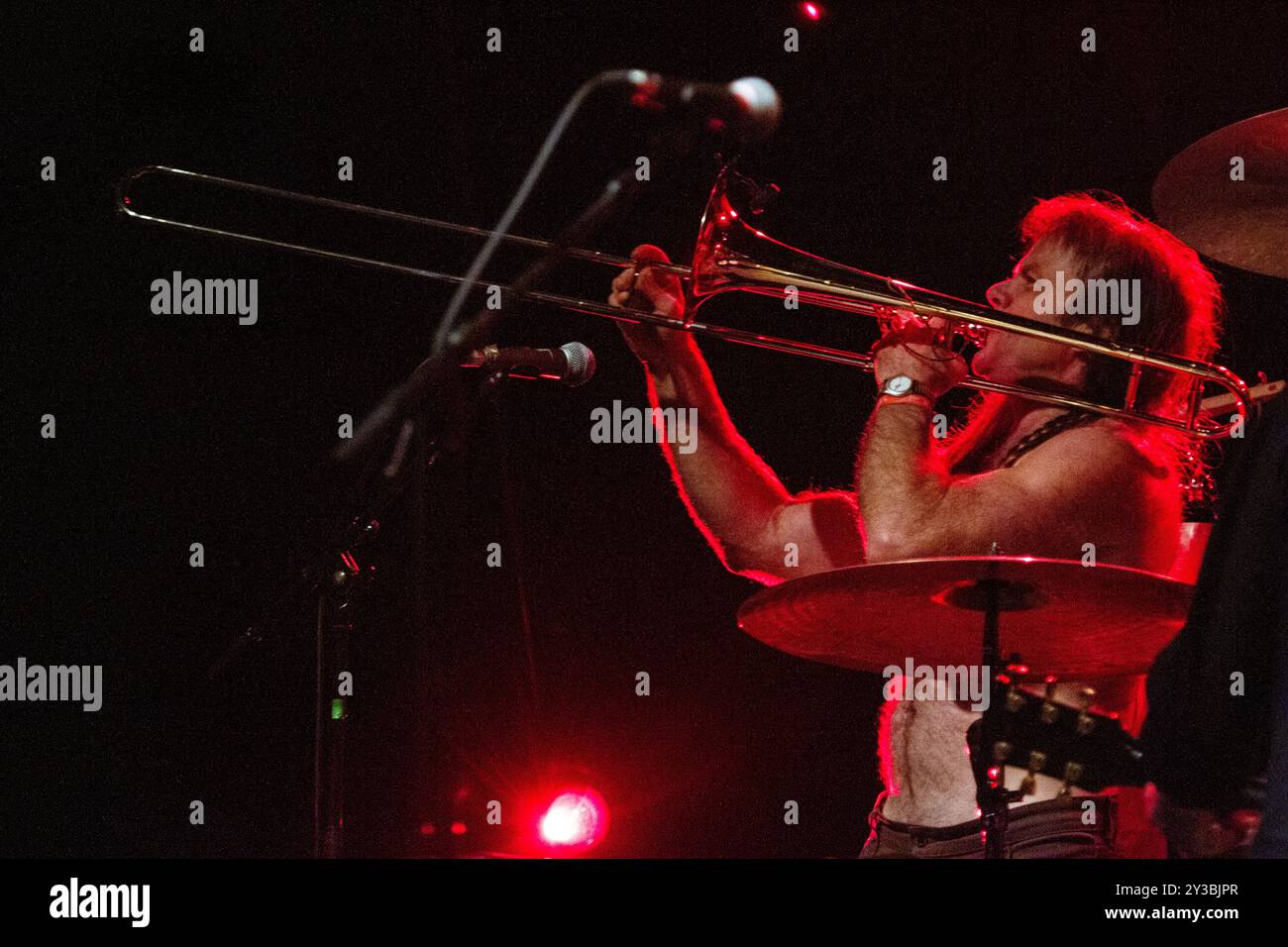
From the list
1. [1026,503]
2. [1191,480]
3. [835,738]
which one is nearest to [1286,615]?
[1026,503]

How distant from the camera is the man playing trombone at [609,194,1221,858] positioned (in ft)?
9.29

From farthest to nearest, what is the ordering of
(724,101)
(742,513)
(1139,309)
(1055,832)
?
1. (742,513)
2. (1139,309)
3. (1055,832)
4. (724,101)

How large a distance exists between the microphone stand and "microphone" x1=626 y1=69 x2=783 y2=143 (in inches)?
15.9

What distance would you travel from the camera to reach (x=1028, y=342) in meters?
3.23

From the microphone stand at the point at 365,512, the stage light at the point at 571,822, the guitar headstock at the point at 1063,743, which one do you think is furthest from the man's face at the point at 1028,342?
the stage light at the point at 571,822

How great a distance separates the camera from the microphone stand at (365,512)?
2.07 metres

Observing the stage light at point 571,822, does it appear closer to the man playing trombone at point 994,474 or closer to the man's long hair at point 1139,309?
the man playing trombone at point 994,474

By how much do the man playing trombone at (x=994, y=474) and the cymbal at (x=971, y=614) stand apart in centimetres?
16

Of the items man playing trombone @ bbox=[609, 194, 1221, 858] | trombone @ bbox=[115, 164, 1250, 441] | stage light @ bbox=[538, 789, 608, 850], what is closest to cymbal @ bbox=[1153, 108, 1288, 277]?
trombone @ bbox=[115, 164, 1250, 441]

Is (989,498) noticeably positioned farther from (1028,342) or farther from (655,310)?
(655,310)

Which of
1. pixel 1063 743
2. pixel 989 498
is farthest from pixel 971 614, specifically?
pixel 989 498

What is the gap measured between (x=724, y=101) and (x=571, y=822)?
2.05 meters

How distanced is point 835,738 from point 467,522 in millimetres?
1312
